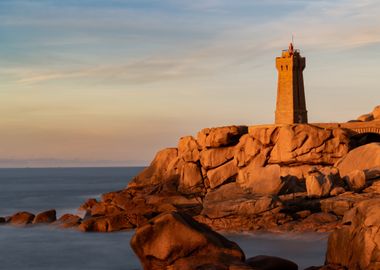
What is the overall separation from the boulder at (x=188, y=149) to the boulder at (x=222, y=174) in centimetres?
352

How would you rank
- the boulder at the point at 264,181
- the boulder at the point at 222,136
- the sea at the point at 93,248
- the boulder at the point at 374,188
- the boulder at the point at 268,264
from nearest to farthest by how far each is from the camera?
the boulder at the point at 268,264 → the sea at the point at 93,248 → the boulder at the point at 374,188 → the boulder at the point at 264,181 → the boulder at the point at 222,136

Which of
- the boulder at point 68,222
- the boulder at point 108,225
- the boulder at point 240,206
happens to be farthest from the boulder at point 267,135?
the boulder at point 68,222

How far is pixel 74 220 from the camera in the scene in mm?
45312

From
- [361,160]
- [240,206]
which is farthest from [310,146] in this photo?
[240,206]

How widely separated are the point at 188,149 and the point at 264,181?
17633 millimetres

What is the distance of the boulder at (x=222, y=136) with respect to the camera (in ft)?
179

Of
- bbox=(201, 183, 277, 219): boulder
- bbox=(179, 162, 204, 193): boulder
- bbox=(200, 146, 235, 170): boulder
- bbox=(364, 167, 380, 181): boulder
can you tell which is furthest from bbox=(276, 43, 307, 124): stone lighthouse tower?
bbox=(201, 183, 277, 219): boulder

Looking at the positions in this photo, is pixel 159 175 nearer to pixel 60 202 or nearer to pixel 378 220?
pixel 60 202

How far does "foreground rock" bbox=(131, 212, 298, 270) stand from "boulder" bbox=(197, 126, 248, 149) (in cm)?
3394

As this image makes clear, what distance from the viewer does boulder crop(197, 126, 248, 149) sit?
54594 millimetres

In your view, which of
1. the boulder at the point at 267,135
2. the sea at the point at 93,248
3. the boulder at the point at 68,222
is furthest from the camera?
the boulder at the point at 267,135

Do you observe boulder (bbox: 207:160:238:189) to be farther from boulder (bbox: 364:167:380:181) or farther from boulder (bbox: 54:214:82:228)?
boulder (bbox: 364:167:380:181)

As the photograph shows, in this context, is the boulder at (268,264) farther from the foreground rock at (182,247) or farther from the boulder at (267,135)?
the boulder at (267,135)

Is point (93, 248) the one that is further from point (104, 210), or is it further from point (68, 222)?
point (104, 210)
